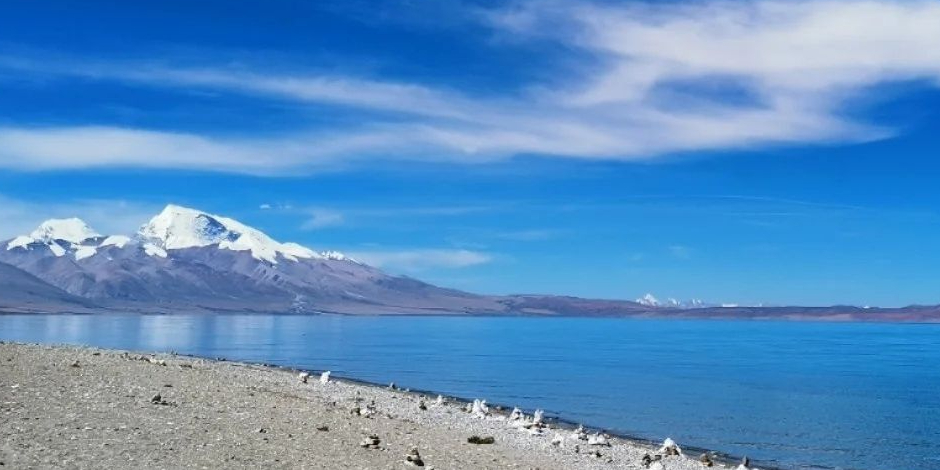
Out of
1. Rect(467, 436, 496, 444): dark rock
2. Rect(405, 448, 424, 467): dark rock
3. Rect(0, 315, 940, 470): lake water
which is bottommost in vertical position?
Rect(0, 315, 940, 470): lake water

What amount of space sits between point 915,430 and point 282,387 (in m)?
34.2

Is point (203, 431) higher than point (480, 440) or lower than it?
higher

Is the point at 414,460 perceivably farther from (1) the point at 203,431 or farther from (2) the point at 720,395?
(2) the point at 720,395

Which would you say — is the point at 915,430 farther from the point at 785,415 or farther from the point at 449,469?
the point at 449,469

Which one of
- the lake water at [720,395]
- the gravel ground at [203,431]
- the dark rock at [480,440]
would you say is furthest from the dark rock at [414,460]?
the lake water at [720,395]

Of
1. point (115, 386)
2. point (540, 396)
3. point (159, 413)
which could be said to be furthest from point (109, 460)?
point (540, 396)

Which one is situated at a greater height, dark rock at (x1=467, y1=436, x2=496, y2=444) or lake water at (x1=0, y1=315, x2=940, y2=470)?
dark rock at (x1=467, y1=436, x2=496, y2=444)

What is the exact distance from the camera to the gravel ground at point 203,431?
63.9 feet

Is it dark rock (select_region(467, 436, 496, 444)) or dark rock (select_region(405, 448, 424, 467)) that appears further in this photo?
dark rock (select_region(467, 436, 496, 444))

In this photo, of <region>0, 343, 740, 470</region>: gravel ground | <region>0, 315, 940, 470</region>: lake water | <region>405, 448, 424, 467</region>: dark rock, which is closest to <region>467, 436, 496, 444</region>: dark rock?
<region>0, 343, 740, 470</region>: gravel ground

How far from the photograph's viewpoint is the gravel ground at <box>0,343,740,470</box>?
1948cm

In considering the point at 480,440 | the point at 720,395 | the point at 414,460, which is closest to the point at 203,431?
the point at 414,460

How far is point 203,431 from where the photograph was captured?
74.0 ft

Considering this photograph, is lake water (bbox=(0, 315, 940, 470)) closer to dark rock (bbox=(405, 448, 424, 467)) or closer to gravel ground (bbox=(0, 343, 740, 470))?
gravel ground (bbox=(0, 343, 740, 470))
